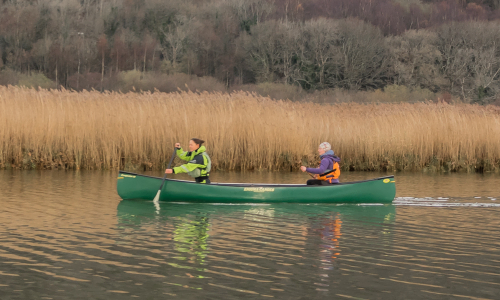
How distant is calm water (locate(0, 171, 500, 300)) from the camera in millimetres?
5734

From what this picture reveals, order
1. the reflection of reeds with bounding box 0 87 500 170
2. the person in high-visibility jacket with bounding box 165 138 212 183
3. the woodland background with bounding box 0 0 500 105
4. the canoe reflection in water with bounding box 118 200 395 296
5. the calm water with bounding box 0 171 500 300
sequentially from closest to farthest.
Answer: the calm water with bounding box 0 171 500 300 → the canoe reflection in water with bounding box 118 200 395 296 → the person in high-visibility jacket with bounding box 165 138 212 183 → the reflection of reeds with bounding box 0 87 500 170 → the woodland background with bounding box 0 0 500 105

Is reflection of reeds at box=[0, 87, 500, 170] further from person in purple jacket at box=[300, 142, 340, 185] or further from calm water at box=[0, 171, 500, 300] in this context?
person in purple jacket at box=[300, 142, 340, 185]

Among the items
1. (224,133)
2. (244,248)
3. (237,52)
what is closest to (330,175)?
(244,248)

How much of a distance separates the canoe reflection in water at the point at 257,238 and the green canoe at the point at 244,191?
0.17 metres

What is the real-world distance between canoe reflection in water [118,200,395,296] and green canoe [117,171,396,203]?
166 millimetres

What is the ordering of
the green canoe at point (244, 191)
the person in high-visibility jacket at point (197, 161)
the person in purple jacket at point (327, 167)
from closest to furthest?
the green canoe at point (244, 191) < the person in high-visibility jacket at point (197, 161) < the person in purple jacket at point (327, 167)

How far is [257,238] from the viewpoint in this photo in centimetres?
799

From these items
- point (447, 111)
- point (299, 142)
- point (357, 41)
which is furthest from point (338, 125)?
point (357, 41)

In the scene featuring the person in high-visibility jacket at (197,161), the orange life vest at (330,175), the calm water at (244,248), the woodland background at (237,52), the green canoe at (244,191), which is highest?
the woodland background at (237,52)

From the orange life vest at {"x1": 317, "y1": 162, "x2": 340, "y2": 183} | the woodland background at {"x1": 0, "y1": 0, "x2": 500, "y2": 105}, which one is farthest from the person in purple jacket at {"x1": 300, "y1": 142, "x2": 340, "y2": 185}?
the woodland background at {"x1": 0, "y1": 0, "x2": 500, "y2": 105}

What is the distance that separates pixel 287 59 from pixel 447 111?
43.0 m

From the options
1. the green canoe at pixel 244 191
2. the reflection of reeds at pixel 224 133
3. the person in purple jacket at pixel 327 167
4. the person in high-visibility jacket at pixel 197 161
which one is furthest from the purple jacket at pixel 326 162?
the reflection of reeds at pixel 224 133

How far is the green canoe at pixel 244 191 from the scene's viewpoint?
11.0 metres

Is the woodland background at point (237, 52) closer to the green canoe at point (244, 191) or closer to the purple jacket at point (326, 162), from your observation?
the purple jacket at point (326, 162)
